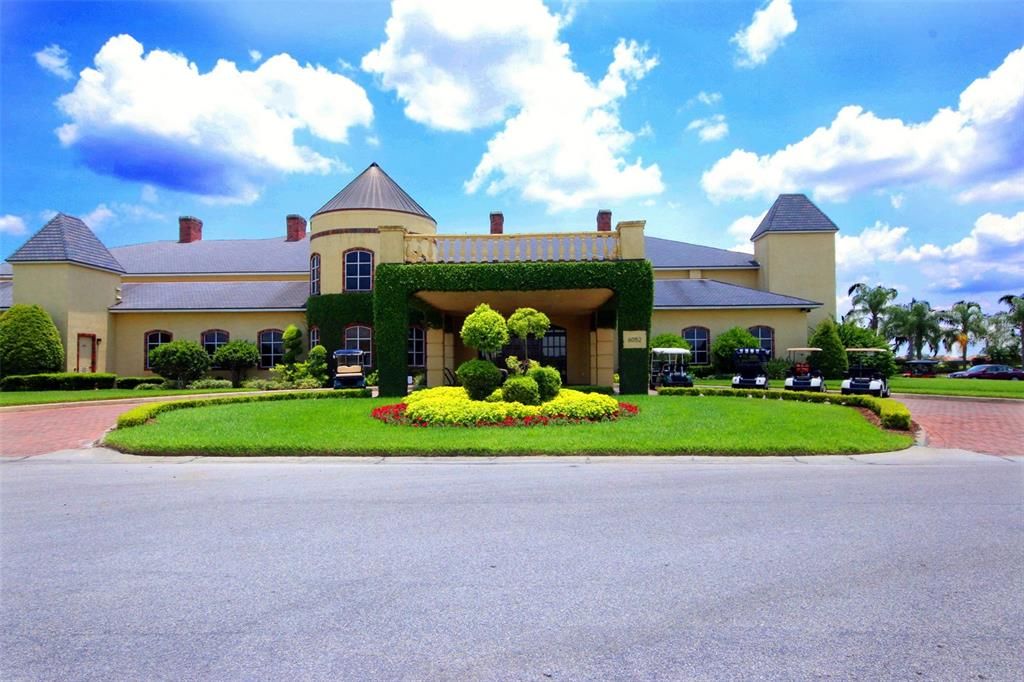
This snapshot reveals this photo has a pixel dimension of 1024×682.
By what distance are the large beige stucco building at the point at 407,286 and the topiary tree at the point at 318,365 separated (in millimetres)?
716

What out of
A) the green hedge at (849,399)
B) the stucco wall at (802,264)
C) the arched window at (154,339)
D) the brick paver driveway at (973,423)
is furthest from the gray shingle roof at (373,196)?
the brick paver driveway at (973,423)

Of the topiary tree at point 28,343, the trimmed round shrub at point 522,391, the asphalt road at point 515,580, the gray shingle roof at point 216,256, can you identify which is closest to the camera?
the asphalt road at point 515,580

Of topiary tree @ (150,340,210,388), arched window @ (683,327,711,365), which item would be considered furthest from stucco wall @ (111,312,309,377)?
arched window @ (683,327,711,365)

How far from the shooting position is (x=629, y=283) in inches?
733

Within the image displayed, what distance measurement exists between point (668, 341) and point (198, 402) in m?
19.2

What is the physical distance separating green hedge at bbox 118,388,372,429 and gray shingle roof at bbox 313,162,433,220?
38.6 feet

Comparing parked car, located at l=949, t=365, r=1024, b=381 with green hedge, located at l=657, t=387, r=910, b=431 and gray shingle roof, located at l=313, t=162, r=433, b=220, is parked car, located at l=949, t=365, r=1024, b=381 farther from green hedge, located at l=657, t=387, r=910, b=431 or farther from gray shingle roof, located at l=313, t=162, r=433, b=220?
gray shingle roof, located at l=313, t=162, r=433, b=220

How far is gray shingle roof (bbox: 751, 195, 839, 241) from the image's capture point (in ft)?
120

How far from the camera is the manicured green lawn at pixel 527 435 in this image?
11047mm

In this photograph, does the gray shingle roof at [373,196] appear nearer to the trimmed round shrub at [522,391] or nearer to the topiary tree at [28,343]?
the topiary tree at [28,343]

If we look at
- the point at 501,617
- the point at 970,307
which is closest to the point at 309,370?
the point at 501,617

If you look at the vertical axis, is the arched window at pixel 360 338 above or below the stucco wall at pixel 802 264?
below

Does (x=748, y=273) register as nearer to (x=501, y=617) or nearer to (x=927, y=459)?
(x=927, y=459)

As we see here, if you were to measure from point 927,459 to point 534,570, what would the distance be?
8.58m
